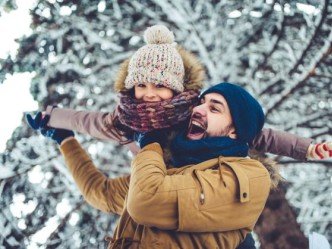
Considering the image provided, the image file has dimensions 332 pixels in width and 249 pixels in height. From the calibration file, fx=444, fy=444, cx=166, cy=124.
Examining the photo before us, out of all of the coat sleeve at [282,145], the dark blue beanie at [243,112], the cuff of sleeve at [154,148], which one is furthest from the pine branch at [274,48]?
the cuff of sleeve at [154,148]

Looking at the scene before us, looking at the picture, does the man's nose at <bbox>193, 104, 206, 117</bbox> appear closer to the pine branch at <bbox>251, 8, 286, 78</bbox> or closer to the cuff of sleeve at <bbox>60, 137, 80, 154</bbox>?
the cuff of sleeve at <bbox>60, 137, 80, 154</bbox>

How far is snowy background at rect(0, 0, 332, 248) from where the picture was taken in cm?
393

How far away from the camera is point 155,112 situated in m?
2.11

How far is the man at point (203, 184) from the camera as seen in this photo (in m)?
1.79

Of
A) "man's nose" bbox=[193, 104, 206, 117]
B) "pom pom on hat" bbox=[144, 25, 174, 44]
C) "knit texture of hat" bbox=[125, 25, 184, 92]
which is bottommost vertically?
"man's nose" bbox=[193, 104, 206, 117]

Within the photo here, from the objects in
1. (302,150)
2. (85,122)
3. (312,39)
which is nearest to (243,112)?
(302,150)

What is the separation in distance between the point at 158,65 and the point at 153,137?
396 mm

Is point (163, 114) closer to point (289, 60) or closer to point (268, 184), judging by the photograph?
point (268, 184)

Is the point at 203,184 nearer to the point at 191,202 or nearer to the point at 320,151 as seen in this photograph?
the point at 191,202

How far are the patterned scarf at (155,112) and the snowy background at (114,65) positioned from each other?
1779 millimetres

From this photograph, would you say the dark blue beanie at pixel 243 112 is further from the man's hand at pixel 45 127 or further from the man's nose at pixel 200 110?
the man's hand at pixel 45 127

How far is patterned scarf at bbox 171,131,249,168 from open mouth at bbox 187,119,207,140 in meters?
0.08

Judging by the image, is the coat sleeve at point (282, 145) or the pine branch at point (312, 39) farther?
the pine branch at point (312, 39)

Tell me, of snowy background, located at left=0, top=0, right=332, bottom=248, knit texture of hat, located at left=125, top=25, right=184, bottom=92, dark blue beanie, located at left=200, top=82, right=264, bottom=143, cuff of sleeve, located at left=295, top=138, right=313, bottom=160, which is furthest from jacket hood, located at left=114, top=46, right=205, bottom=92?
snowy background, located at left=0, top=0, right=332, bottom=248
